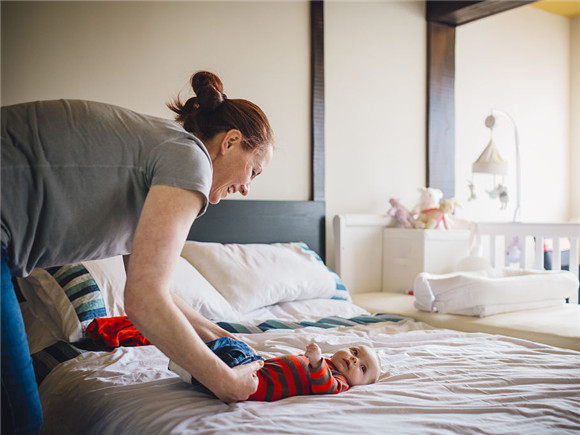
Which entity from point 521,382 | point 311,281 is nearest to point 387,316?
point 311,281

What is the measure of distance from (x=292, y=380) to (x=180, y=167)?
23.3 inches

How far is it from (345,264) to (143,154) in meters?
2.19

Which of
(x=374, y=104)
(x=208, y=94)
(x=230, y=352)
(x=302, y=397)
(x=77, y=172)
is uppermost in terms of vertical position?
(x=374, y=104)

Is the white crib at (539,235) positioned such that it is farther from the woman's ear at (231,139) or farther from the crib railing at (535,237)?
the woman's ear at (231,139)

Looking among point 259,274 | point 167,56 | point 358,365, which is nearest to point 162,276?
point 358,365

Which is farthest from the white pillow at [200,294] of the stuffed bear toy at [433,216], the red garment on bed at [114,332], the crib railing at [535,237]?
the crib railing at [535,237]

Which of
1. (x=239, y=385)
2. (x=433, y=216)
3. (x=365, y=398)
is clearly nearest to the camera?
(x=239, y=385)

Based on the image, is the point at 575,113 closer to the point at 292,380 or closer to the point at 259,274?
the point at 259,274

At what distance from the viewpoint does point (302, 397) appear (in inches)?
48.3

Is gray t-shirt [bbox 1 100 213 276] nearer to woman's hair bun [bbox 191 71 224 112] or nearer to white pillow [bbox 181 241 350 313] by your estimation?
woman's hair bun [bbox 191 71 224 112]

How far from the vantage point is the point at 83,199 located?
987 mm

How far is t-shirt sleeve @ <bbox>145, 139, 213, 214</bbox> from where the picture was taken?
945 mm

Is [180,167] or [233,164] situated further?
[233,164]

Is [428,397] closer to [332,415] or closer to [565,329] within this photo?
[332,415]
